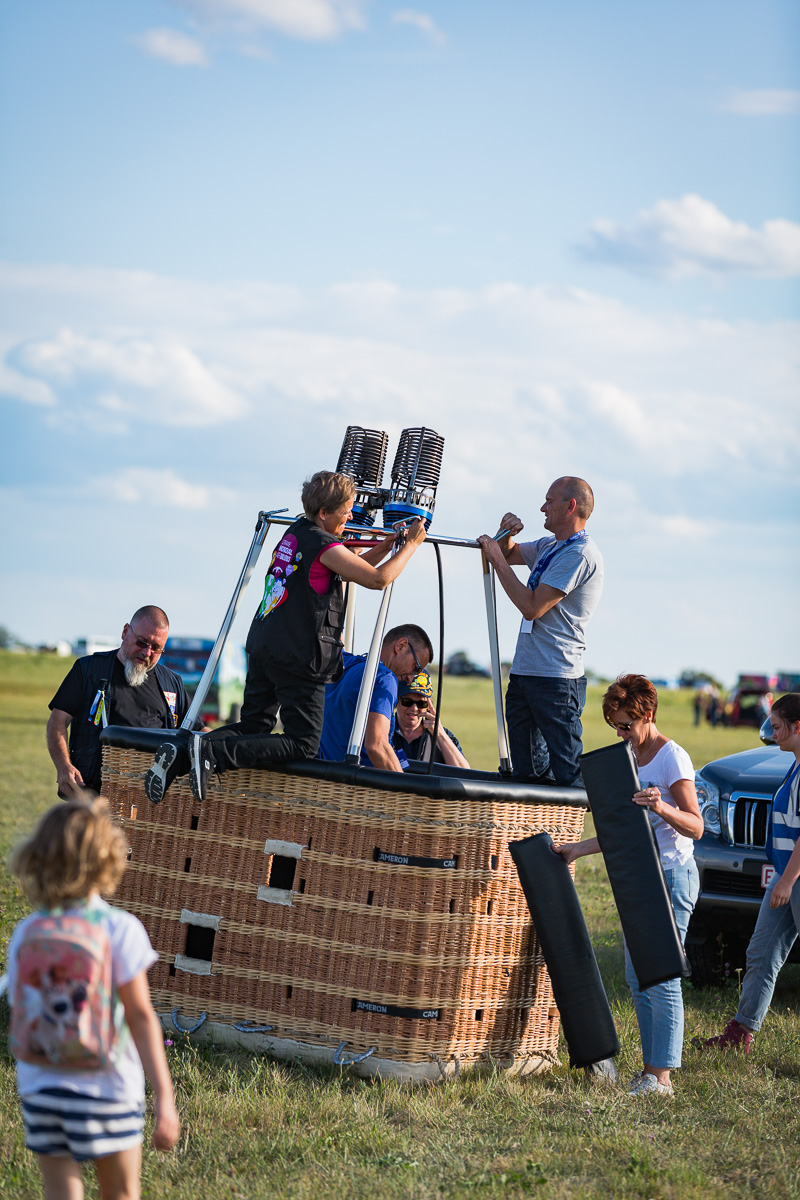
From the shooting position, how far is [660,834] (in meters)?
4.89

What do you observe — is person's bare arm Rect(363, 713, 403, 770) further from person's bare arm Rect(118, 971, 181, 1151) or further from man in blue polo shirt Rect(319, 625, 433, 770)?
person's bare arm Rect(118, 971, 181, 1151)

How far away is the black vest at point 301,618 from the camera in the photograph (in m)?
4.72

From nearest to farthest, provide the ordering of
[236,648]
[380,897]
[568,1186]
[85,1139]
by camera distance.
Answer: [85,1139] → [568,1186] → [380,897] → [236,648]

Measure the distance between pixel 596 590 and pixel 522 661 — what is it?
1.44ft

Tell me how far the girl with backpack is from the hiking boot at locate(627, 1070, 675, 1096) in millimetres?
2521

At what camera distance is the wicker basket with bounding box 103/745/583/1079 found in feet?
15.2

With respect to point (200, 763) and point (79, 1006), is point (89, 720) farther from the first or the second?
point (79, 1006)

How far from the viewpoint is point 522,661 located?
5371 millimetres

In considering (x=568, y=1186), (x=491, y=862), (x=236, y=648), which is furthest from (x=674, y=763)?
(x=236, y=648)

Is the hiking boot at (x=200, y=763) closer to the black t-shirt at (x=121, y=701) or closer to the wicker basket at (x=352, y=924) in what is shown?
the wicker basket at (x=352, y=924)

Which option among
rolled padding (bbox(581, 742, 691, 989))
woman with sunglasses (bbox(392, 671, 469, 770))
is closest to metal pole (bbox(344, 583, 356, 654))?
woman with sunglasses (bbox(392, 671, 469, 770))

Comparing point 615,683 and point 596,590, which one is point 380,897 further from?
point 596,590

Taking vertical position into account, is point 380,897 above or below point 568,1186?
above

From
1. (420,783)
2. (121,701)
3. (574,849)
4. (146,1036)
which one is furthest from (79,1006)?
(121,701)
